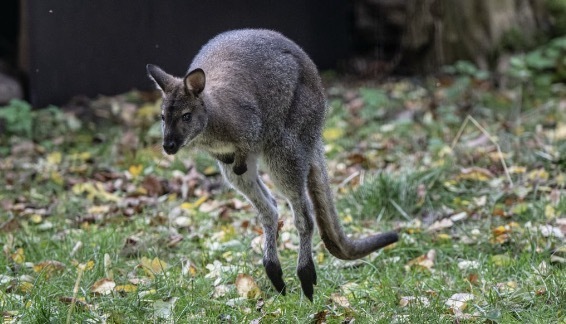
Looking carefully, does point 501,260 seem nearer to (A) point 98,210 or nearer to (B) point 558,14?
(A) point 98,210

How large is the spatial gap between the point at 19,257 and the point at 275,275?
1.77 meters

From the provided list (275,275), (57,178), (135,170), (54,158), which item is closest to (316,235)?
(275,275)

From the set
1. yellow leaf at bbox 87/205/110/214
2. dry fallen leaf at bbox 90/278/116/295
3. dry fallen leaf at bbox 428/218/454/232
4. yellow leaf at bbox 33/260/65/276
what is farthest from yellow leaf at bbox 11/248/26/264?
dry fallen leaf at bbox 428/218/454/232

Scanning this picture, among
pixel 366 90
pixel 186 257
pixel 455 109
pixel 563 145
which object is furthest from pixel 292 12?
pixel 186 257

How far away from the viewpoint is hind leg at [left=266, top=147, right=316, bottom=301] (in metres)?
5.28

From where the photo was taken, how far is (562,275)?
4.91 metres

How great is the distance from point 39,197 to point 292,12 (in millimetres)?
4631

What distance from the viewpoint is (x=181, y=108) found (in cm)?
470

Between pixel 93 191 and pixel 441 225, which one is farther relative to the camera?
pixel 93 191

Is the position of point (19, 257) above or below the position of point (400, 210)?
above

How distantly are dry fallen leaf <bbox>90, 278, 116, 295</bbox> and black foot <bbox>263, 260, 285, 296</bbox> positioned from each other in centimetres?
92

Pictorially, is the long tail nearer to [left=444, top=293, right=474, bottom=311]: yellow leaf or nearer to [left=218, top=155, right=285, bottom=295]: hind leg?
[left=218, top=155, right=285, bottom=295]: hind leg

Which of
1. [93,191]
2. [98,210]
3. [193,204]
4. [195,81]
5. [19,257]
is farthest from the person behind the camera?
[93,191]

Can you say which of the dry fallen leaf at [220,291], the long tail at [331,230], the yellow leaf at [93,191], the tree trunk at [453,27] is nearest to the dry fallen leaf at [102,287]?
the dry fallen leaf at [220,291]
